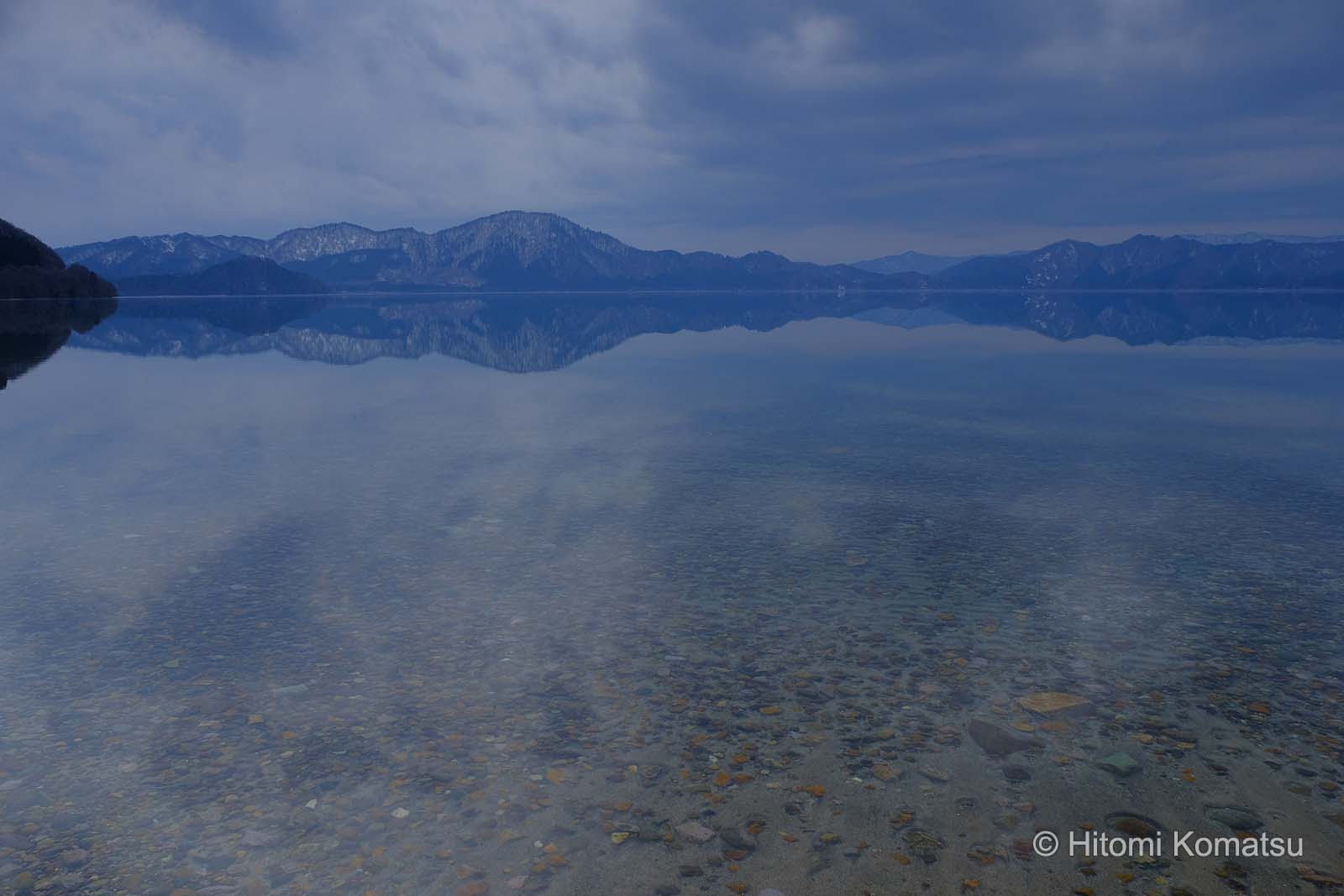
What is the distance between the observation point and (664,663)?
12.7 metres

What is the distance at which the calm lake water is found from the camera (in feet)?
28.3

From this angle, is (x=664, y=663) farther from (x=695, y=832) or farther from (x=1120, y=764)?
(x=1120, y=764)

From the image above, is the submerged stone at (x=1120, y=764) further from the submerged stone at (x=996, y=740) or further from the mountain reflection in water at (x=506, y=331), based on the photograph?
the mountain reflection in water at (x=506, y=331)

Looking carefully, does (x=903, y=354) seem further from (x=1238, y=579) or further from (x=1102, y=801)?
(x=1102, y=801)

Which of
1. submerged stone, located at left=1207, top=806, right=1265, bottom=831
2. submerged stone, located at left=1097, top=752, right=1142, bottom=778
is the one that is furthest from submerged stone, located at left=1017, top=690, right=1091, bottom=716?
submerged stone, located at left=1207, top=806, right=1265, bottom=831

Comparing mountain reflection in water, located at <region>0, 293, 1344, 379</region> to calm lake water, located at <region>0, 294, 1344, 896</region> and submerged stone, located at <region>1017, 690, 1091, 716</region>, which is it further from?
submerged stone, located at <region>1017, 690, 1091, 716</region>

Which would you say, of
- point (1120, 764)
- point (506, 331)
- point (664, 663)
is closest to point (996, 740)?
point (1120, 764)

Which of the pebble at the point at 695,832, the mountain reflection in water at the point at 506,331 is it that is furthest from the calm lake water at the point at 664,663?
the mountain reflection in water at the point at 506,331

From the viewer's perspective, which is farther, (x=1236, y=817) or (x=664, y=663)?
(x=664, y=663)

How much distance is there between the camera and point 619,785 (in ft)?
31.7

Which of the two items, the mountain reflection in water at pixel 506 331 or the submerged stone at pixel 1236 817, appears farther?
the mountain reflection in water at pixel 506 331

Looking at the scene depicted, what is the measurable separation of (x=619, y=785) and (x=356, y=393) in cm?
4109

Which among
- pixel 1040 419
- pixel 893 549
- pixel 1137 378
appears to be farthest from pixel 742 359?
pixel 893 549

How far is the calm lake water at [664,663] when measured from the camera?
863 cm
